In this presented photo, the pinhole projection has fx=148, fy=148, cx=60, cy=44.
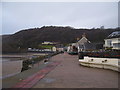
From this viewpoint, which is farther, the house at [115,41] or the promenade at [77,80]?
the house at [115,41]

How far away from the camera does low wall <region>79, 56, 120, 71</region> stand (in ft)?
32.2

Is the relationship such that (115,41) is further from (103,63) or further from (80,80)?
(80,80)

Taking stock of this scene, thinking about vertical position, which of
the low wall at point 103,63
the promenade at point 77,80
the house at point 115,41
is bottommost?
the promenade at point 77,80

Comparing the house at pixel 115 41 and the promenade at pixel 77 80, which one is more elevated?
the house at pixel 115 41

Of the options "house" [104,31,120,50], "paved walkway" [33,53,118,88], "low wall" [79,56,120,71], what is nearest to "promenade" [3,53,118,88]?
"paved walkway" [33,53,118,88]

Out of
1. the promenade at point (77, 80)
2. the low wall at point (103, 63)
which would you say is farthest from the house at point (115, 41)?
the promenade at point (77, 80)

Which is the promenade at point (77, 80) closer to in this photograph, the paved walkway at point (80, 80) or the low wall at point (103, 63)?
the paved walkway at point (80, 80)

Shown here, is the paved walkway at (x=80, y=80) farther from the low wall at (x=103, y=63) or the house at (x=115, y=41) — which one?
the house at (x=115, y=41)

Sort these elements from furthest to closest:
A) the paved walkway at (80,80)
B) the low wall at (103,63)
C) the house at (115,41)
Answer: the house at (115,41) → the low wall at (103,63) → the paved walkway at (80,80)

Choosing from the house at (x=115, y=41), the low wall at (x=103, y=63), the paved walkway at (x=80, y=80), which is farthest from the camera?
the house at (x=115, y=41)

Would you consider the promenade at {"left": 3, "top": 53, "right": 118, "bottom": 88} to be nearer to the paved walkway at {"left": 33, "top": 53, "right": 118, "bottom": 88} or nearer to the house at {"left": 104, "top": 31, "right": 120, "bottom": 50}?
the paved walkway at {"left": 33, "top": 53, "right": 118, "bottom": 88}

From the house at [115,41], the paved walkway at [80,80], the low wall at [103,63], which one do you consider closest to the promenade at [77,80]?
the paved walkway at [80,80]

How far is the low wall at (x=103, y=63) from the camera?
9820mm

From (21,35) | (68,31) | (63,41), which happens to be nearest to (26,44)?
(21,35)
